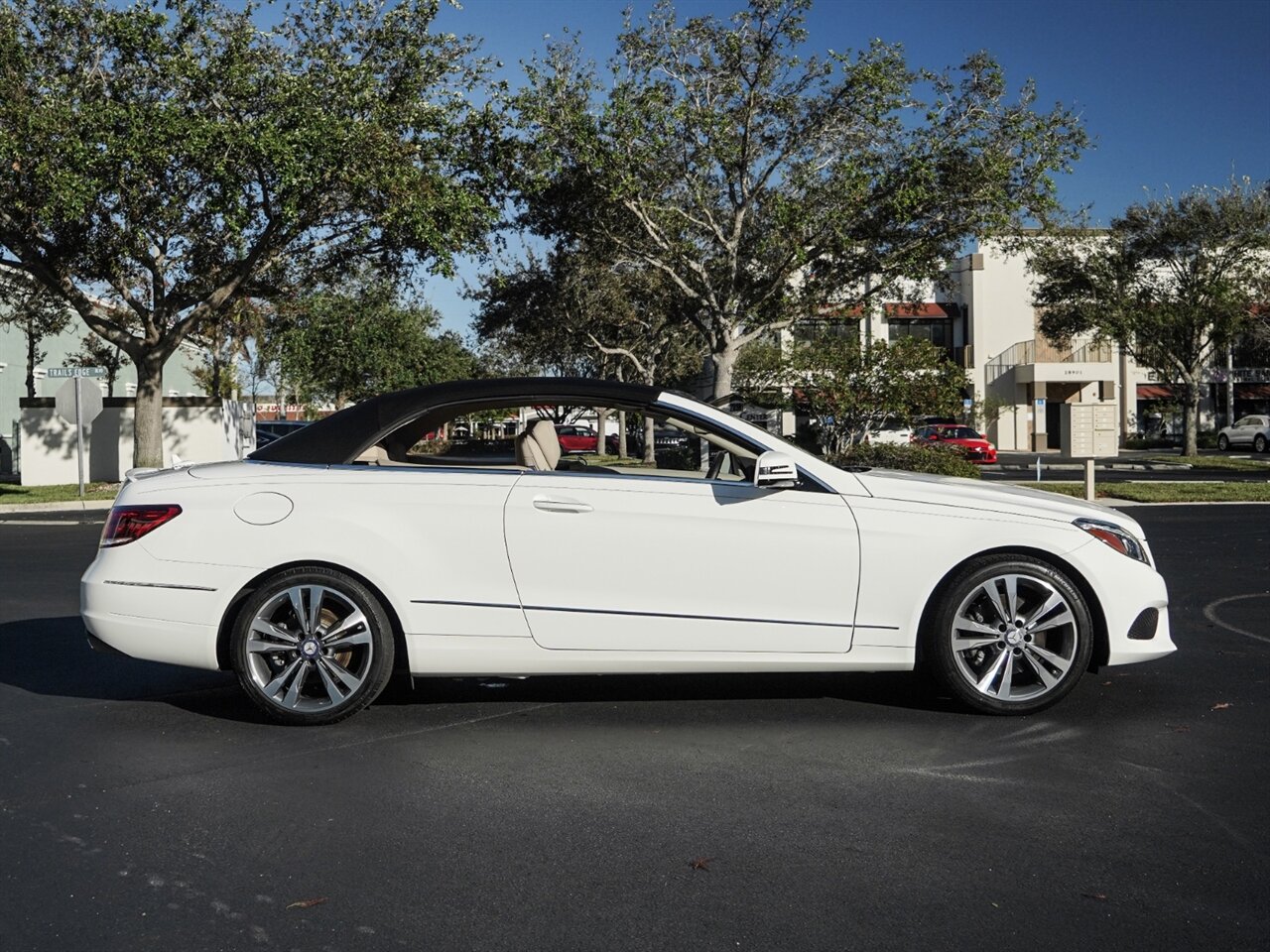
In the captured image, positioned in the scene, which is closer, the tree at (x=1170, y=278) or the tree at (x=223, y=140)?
the tree at (x=223, y=140)

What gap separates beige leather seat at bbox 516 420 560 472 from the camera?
20.7ft

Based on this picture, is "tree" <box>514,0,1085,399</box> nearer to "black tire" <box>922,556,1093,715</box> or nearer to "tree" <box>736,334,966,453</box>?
"tree" <box>736,334,966,453</box>

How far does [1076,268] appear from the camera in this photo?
133ft

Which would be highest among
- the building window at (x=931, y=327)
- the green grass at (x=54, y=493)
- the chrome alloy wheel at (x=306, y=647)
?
the building window at (x=931, y=327)

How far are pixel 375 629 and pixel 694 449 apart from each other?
5.61ft

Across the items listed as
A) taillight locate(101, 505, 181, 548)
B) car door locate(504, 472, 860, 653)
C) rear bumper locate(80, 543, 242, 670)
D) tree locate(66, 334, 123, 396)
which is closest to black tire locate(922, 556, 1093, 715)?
car door locate(504, 472, 860, 653)

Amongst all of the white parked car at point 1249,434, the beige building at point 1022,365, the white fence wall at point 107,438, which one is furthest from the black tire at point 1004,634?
the beige building at point 1022,365

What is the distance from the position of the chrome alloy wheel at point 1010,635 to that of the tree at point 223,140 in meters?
19.6

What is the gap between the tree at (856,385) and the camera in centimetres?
2219

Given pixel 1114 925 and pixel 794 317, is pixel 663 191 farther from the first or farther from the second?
pixel 1114 925

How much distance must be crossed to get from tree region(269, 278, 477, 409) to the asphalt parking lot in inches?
1780

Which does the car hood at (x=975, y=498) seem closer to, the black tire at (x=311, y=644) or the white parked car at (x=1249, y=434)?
the black tire at (x=311, y=644)

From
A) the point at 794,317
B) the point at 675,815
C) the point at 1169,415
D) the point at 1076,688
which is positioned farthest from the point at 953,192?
the point at 1169,415

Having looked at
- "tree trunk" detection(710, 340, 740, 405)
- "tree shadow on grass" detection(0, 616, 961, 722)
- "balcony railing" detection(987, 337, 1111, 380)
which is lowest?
"tree shadow on grass" detection(0, 616, 961, 722)
